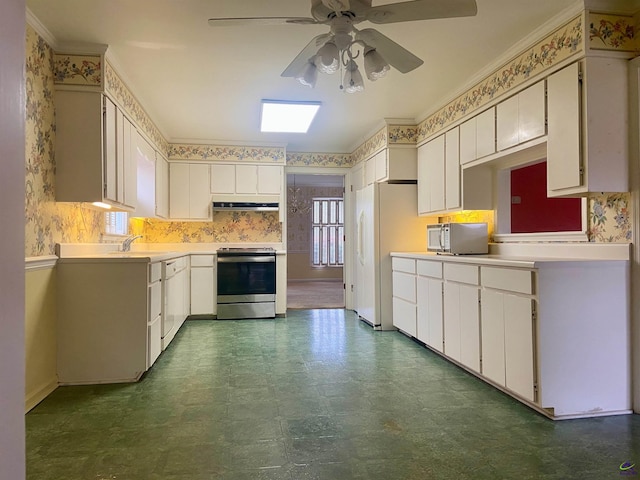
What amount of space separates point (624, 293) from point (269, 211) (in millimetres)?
4319

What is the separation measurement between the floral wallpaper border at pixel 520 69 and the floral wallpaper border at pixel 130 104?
291cm

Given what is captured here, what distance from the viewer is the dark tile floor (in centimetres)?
179

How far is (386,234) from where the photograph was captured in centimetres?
464

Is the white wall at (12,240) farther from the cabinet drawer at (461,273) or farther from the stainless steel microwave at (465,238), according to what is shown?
the stainless steel microwave at (465,238)

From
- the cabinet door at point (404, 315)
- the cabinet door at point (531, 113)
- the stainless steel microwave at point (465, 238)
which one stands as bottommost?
the cabinet door at point (404, 315)

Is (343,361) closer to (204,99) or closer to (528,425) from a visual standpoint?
(528,425)

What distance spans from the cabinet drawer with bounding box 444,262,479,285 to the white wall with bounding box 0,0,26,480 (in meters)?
2.77

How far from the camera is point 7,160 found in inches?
20.1

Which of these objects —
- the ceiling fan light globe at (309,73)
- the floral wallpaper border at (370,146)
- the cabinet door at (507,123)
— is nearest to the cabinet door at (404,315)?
the cabinet door at (507,123)

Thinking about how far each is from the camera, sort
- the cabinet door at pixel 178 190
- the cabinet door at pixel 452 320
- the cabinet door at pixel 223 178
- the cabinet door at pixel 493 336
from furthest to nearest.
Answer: the cabinet door at pixel 223 178
the cabinet door at pixel 178 190
the cabinet door at pixel 452 320
the cabinet door at pixel 493 336

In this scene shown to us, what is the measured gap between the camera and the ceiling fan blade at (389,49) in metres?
2.12

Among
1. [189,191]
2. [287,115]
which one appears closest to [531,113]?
[287,115]

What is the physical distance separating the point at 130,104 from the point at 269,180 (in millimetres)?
2326

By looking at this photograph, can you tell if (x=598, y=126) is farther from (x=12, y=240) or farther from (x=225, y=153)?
(x=225, y=153)
